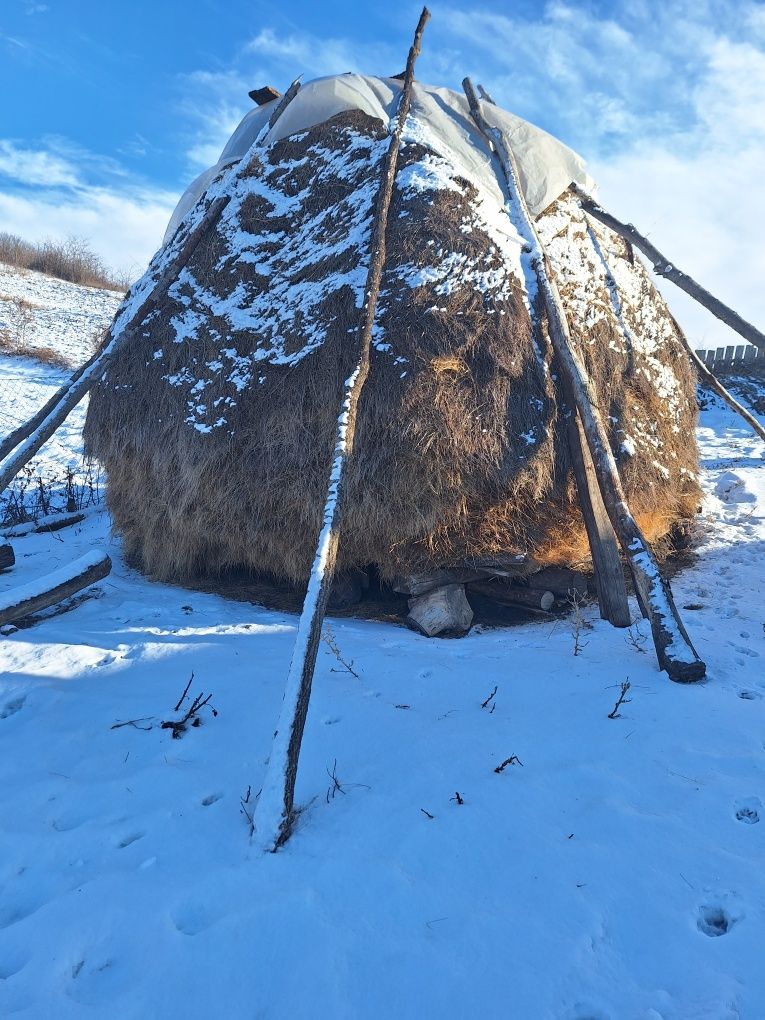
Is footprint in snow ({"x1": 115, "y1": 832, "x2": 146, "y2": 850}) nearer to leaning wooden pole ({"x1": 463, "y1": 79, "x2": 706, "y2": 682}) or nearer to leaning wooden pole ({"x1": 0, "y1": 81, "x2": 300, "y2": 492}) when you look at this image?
leaning wooden pole ({"x1": 463, "y1": 79, "x2": 706, "y2": 682})

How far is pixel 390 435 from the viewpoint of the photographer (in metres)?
3.91

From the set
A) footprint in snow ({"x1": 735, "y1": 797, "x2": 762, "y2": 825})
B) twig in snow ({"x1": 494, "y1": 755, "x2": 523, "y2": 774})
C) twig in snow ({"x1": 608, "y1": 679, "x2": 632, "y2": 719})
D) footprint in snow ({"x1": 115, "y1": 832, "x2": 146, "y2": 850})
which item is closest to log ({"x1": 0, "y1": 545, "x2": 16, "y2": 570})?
→ footprint in snow ({"x1": 115, "y1": 832, "x2": 146, "y2": 850})

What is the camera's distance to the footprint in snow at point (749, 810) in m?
2.01

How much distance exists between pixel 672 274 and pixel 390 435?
3.01m

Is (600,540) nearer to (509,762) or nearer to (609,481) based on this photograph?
(609,481)

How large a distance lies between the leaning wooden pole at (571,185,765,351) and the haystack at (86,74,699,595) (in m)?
0.14

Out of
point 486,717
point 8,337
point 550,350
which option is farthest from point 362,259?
point 8,337

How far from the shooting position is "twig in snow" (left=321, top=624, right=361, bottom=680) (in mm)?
3262

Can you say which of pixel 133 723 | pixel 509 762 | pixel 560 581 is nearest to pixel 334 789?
pixel 509 762

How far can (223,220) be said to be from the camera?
5.27 m

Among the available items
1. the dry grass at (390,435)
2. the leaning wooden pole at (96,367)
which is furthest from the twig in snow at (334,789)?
the leaning wooden pole at (96,367)

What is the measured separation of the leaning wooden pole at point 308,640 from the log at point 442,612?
1380 mm

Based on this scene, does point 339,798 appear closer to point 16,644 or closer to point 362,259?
point 16,644

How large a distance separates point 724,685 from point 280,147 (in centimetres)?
520
